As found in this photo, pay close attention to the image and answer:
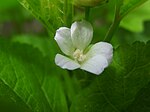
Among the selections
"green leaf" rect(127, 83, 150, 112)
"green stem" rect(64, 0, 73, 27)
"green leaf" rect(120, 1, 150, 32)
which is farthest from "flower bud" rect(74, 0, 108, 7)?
"green leaf" rect(120, 1, 150, 32)

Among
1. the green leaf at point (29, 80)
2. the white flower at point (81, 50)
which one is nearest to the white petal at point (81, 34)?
the white flower at point (81, 50)

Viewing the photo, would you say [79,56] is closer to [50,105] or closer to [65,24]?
[65,24]

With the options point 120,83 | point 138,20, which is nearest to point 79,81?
point 120,83

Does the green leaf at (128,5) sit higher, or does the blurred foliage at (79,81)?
the green leaf at (128,5)

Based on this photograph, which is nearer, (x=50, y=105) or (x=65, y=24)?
(x=65, y=24)

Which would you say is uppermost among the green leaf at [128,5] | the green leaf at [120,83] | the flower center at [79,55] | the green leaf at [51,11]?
the green leaf at [51,11]

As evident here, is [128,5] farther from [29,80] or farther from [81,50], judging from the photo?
[29,80]

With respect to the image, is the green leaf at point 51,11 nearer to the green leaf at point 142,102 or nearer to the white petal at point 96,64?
the white petal at point 96,64

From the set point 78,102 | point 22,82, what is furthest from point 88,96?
point 22,82
